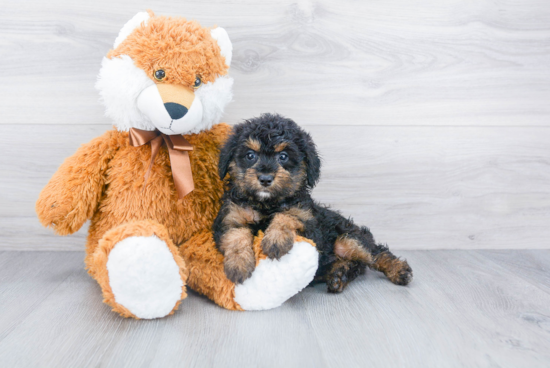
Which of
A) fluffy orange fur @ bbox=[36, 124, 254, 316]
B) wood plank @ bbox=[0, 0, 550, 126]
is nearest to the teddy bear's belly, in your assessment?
fluffy orange fur @ bbox=[36, 124, 254, 316]

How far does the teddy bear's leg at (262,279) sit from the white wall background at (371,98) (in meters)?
0.74

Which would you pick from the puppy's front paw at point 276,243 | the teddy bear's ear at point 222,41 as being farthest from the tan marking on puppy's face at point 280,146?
the teddy bear's ear at point 222,41

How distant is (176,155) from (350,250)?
79cm

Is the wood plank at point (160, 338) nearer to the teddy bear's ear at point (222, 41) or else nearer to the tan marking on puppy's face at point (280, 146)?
the tan marking on puppy's face at point (280, 146)

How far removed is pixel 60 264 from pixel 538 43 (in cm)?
259

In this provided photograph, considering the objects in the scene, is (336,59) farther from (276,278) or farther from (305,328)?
(305,328)

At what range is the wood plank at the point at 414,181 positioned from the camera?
199cm

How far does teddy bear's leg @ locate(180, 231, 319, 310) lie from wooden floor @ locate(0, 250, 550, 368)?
0.04 metres

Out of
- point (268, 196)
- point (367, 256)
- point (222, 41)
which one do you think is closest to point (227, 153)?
point (268, 196)

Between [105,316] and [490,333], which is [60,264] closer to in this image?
[105,316]

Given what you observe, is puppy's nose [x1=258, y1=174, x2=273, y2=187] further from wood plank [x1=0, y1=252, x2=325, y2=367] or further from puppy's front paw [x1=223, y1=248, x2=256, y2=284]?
wood plank [x1=0, y1=252, x2=325, y2=367]

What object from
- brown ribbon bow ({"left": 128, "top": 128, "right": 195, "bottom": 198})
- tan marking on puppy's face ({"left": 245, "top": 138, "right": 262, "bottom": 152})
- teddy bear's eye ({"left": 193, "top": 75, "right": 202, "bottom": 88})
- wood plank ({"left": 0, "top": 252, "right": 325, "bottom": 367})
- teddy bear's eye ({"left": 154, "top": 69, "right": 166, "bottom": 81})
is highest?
teddy bear's eye ({"left": 154, "top": 69, "right": 166, "bottom": 81})

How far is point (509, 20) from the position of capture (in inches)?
A: 80.0

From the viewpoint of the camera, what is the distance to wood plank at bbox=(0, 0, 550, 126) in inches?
74.7
